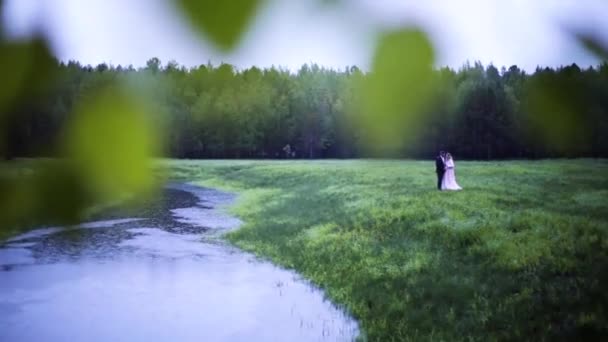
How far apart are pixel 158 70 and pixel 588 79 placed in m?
2.78

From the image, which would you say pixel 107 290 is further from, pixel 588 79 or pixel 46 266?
pixel 588 79

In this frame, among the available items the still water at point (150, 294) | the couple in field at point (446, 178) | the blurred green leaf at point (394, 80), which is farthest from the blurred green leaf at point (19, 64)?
the couple in field at point (446, 178)

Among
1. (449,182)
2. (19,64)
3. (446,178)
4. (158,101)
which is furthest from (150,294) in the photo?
(449,182)

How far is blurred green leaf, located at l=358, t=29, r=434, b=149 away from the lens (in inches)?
68.6

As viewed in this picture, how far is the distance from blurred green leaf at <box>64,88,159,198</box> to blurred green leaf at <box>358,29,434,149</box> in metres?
1.07

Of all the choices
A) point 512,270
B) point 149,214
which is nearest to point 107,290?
point 512,270

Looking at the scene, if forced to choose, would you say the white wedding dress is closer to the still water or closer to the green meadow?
the green meadow

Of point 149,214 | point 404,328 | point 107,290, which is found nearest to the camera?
point 404,328

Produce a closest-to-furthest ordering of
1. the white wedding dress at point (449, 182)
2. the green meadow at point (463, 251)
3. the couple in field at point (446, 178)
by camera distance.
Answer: the green meadow at point (463, 251) < the couple in field at point (446, 178) < the white wedding dress at point (449, 182)

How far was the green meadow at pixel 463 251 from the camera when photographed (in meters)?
7.63

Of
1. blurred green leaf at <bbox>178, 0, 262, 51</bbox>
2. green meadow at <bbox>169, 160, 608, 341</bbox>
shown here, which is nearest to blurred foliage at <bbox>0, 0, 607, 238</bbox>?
blurred green leaf at <bbox>178, 0, 262, 51</bbox>

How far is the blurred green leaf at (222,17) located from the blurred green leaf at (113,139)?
0.80 m

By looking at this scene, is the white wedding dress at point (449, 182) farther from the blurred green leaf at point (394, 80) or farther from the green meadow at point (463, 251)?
the blurred green leaf at point (394, 80)

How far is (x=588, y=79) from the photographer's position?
11.5 ft
